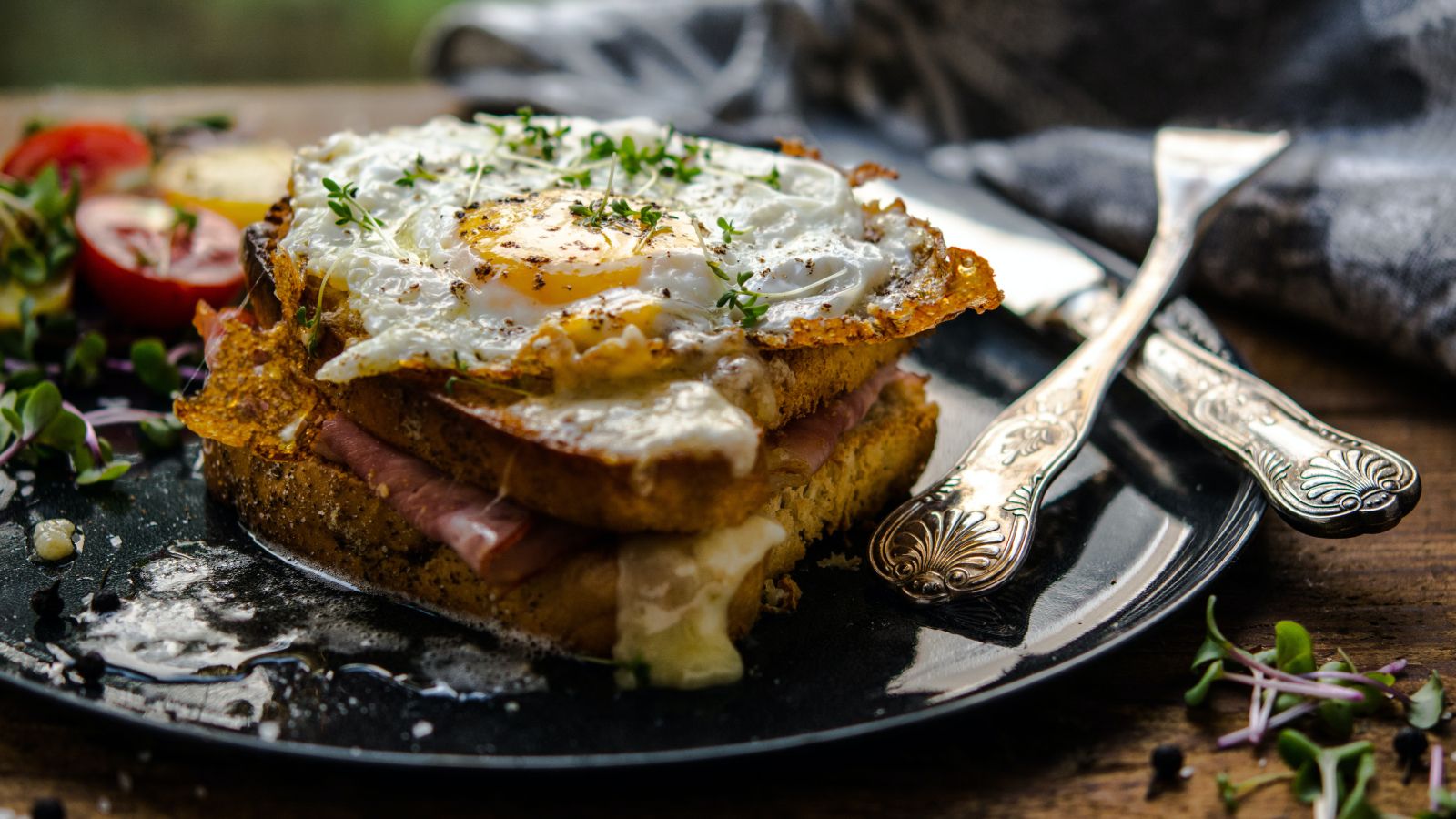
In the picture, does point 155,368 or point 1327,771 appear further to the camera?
point 155,368

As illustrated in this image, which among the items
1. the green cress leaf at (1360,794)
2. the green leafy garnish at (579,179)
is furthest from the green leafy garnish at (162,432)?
the green cress leaf at (1360,794)

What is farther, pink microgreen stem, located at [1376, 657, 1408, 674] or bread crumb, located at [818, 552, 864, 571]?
bread crumb, located at [818, 552, 864, 571]

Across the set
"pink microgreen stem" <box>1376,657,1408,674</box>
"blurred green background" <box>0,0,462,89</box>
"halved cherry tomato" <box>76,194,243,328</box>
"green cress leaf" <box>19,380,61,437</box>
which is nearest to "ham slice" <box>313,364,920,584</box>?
"green cress leaf" <box>19,380,61,437</box>

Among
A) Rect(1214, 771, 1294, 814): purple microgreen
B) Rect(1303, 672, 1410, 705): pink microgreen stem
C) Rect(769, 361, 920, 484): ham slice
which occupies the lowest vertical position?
Rect(1214, 771, 1294, 814): purple microgreen

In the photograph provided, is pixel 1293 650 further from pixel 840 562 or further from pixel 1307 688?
pixel 840 562

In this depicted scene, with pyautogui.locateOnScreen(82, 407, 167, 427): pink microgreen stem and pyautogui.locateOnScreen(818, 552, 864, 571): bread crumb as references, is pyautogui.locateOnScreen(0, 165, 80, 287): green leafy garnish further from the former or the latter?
pyautogui.locateOnScreen(818, 552, 864, 571): bread crumb

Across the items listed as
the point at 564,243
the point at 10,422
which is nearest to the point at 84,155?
the point at 10,422

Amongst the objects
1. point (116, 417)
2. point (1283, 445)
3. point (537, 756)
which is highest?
point (1283, 445)

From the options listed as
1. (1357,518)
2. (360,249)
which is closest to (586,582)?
(360,249)
